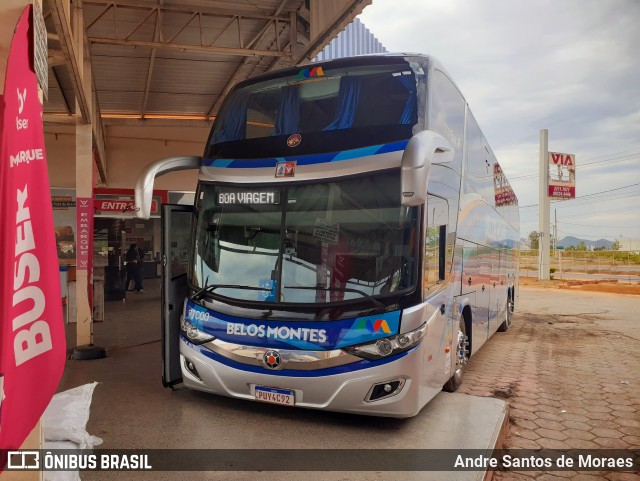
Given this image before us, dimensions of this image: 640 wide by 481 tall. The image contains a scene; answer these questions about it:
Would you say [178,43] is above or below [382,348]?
above

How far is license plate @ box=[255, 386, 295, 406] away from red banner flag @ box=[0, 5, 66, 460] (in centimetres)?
289

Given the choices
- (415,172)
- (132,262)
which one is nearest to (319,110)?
(415,172)

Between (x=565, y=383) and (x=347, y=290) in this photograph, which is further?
(x=565, y=383)

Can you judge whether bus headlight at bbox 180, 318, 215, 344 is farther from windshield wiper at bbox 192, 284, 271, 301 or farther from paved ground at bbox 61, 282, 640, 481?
paved ground at bbox 61, 282, 640, 481

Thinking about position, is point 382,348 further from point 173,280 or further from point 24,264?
point 24,264

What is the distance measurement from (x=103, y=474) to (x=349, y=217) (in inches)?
113

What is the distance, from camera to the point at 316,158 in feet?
17.0

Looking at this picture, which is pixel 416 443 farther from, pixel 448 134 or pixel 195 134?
pixel 195 134

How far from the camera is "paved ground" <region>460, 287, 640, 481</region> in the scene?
5117 millimetres

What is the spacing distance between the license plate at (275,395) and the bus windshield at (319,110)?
2293 mm

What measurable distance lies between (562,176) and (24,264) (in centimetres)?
4191

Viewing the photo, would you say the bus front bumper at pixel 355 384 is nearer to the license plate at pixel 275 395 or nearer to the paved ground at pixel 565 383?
the license plate at pixel 275 395

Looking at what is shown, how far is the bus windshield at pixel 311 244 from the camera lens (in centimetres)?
482

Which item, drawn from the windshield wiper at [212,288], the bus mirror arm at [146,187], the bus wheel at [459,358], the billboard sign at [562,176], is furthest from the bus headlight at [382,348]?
the billboard sign at [562,176]
